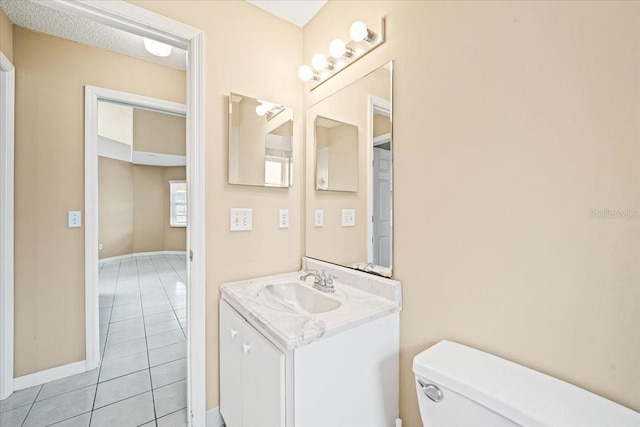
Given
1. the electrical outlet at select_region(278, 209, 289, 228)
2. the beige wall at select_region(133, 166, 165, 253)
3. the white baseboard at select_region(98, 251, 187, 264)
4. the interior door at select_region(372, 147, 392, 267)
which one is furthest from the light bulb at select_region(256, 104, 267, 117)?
the beige wall at select_region(133, 166, 165, 253)

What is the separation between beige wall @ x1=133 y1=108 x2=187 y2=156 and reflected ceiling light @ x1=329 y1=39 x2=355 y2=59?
4.12 meters

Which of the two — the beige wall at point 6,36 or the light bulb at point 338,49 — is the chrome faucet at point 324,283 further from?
the beige wall at point 6,36

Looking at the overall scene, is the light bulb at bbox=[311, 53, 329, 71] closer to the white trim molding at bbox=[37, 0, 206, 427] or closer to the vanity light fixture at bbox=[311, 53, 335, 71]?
the vanity light fixture at bbox=[311, 53, 335, 71]

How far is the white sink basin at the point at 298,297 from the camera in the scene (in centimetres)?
129

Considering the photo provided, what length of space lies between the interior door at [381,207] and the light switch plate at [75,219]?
2.13 m

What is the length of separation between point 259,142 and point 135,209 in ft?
21.3

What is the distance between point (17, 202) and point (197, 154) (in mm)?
1484

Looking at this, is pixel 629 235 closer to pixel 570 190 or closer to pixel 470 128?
pixel 570 190

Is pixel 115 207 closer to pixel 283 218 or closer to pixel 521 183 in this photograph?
pixel 283 218

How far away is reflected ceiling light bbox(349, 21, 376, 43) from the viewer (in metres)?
1.20

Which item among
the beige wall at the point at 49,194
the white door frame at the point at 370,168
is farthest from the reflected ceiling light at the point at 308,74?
the beige wall at the point at 49,194

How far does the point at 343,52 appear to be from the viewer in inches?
52.7

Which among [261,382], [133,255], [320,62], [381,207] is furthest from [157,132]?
[261,382]

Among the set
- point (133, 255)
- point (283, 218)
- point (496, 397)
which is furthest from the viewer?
point (133, 255)
